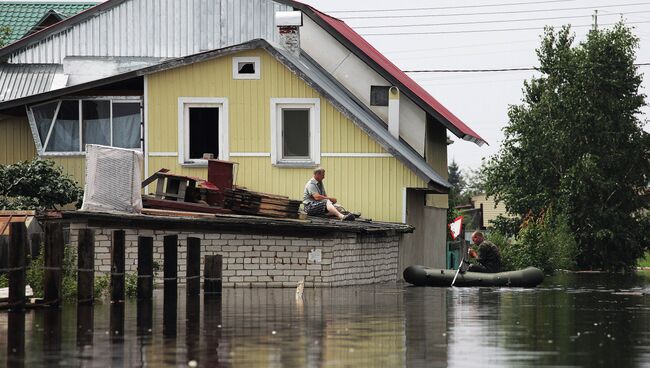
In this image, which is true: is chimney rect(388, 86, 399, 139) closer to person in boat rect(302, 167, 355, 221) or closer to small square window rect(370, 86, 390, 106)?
small square window rect(370, 86, 390, 106)

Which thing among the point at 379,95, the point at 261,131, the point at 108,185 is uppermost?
the point at 379,95

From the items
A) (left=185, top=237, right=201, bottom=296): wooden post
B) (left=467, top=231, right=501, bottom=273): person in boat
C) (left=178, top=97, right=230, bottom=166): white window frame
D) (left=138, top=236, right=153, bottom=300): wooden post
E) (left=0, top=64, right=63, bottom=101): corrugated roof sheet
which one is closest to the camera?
(left=138, top=236, right=153, bottom=300): wooden post

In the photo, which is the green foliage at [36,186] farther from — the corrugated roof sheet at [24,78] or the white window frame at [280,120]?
the corrugated roof sheet at [24,78]

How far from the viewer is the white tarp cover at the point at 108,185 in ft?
111

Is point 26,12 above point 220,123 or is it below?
above

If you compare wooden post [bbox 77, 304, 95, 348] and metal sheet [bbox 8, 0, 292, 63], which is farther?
metal sheet [bbox 8, 0, 292, 63]

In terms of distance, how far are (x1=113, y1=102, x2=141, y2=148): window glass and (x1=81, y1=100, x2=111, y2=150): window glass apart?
7.5 inches

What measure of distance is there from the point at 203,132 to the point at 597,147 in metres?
37.0

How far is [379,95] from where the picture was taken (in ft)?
146

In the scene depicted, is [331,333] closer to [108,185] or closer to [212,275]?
[212,275]

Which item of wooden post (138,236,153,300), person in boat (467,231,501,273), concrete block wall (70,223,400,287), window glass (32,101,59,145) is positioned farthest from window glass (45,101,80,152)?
wooden post (138,236,153,300)

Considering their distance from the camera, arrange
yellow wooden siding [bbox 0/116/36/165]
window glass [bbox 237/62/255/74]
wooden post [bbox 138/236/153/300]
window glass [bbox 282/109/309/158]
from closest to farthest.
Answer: wooden post [bbox 138/236/153/300], window glass [bbox 237/62/255/74], window glass [bbox 282/109/309/158], yellow wooden siding [bbox 0/116/36/165]

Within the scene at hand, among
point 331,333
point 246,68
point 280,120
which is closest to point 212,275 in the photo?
point 331,333

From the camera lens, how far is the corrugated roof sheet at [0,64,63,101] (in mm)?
48625
